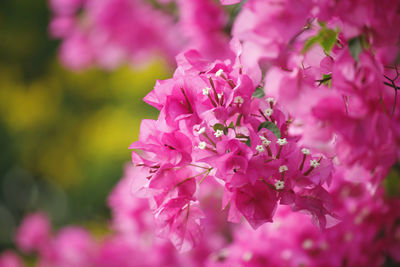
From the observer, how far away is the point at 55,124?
3781 mm

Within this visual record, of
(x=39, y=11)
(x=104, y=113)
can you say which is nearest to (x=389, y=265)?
(x=104, y=113)

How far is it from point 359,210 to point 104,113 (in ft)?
10.1

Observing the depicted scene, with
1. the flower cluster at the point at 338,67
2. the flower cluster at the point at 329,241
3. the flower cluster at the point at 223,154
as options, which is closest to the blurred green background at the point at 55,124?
the flower cluster at the point at 329,241

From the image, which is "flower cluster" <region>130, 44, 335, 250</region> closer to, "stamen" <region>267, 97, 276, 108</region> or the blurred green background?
"stamen" <region>267, 97, 276, 108</region>

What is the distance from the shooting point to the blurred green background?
11.0 ft

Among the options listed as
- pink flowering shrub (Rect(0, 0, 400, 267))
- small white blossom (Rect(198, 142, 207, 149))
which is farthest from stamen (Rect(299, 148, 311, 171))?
small white blossom (Rect(198, 142, 207, 149))

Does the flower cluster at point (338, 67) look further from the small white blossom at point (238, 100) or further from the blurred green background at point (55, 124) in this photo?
the blurred green background at point (55, 124)

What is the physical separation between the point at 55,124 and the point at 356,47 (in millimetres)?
3550

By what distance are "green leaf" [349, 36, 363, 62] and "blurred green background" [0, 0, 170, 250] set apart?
9.29 ft

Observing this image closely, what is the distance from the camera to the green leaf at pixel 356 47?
1.50 ft

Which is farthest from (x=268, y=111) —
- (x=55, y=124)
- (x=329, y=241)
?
(x=55, y=124)

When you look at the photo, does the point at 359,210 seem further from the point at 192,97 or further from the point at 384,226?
the point at 192,97

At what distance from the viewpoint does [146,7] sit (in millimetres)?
1877

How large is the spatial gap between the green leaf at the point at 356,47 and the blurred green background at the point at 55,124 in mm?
2833
